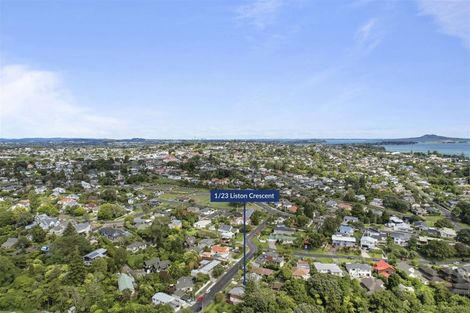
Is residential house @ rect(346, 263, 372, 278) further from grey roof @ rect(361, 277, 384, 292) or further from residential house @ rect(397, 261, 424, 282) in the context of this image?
residential house @ rect(397, 261, 424, 282)

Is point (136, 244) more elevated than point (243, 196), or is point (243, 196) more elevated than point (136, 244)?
→ point (243, 196)

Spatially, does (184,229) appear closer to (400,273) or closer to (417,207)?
(400,273)

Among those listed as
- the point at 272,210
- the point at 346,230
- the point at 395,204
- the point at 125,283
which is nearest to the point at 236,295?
the point at 125,283

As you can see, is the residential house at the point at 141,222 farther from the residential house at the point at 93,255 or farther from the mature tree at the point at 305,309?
the mature tree at the point at 305,309

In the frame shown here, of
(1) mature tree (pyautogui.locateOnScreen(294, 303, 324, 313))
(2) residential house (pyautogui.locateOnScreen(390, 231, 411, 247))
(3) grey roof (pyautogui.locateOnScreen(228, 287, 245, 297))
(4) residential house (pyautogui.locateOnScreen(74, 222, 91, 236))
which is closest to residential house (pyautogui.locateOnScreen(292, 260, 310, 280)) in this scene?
(3) grey roof (pyautogui.locateOnScreen(228, 287, 245, 297))

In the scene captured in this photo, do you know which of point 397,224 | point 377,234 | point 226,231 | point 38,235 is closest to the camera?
point 38,235

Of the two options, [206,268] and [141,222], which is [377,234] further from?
[141,222]

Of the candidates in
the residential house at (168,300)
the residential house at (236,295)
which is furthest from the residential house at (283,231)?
the residential house at (168,300)
